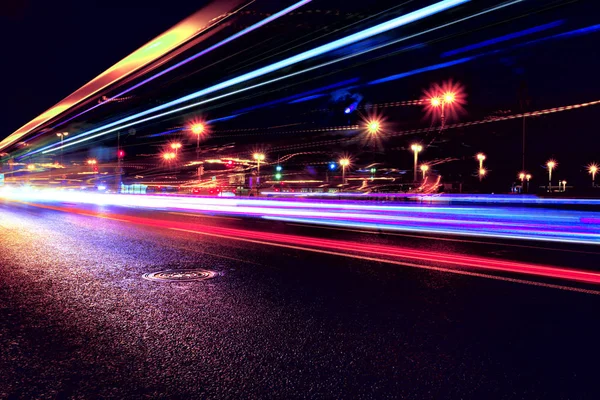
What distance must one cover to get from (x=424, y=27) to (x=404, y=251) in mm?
9471

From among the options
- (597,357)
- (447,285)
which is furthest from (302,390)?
(447,285)

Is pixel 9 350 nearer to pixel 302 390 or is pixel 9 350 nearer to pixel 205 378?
pixel 205 378

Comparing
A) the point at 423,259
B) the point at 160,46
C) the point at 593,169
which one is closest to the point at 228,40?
the point at 160,46

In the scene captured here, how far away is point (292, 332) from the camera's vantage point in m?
3.92

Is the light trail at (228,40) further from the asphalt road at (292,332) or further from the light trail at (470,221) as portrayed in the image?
the asphalt road at (292,332)

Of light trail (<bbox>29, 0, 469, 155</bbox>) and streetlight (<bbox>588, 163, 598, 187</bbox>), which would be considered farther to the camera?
streetlight (<bbox>588, 163, 598, 187</bbox>)

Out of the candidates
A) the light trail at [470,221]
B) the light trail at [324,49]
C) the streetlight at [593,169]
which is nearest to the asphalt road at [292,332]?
the light trail at [470,221]

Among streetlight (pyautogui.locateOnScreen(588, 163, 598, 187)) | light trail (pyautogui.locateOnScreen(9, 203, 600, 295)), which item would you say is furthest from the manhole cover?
streetlight (pyautogui.locateOnScreen(588, 163, 598, 187))

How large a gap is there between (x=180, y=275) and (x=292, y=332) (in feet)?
10.1

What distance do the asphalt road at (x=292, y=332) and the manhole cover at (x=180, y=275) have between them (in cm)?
23

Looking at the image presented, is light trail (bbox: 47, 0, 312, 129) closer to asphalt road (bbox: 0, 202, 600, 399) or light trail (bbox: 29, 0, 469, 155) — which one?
light trail (bbox: 29, 0, 469, 155)

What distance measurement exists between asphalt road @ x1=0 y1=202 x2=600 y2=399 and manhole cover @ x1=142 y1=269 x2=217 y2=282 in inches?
9.0

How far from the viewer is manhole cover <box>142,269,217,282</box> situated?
622cm

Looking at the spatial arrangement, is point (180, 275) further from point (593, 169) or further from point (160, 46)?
point (593, 169)
